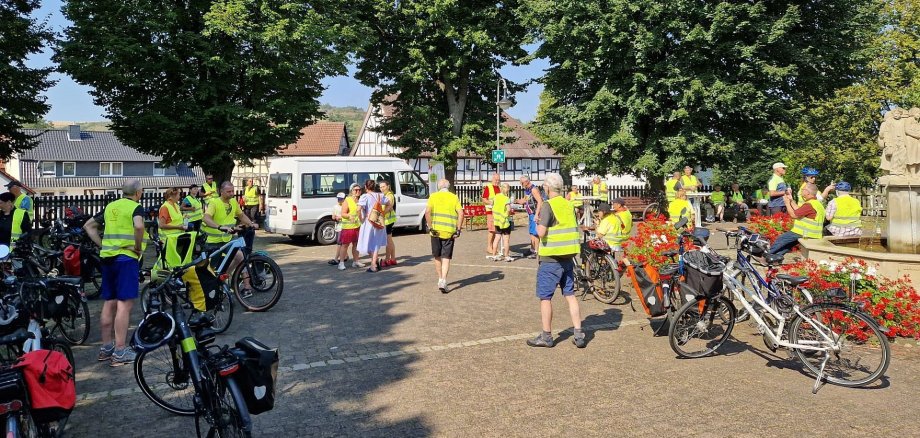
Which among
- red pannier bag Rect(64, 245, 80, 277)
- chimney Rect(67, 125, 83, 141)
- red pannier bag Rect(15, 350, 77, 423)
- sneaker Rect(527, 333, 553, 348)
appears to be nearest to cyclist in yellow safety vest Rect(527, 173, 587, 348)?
sneaker Rect(527, 333, 553, 348)

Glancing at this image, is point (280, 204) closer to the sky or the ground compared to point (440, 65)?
closer to the ground

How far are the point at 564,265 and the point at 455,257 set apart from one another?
25.4 feet

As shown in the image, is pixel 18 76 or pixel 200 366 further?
pixel 18 76

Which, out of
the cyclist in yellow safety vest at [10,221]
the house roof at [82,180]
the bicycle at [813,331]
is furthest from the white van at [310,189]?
the house roof at [82,180]

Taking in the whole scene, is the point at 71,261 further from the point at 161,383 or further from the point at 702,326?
the point at 702,326

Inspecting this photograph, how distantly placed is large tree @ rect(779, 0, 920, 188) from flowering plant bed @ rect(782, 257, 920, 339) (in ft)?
74.8

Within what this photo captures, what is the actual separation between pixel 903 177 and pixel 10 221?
1304cm

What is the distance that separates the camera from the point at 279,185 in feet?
60.5

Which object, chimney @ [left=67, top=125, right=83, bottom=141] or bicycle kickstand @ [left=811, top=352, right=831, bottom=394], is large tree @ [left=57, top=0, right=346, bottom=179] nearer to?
bicycle kickstand @ [left=811, top=352, right=831, bottom=394]

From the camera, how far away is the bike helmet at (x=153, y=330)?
4.23 m

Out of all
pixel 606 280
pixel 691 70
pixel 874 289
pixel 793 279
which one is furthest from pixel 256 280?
pixel 691 70

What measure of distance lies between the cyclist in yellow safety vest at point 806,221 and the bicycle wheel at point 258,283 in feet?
22.9

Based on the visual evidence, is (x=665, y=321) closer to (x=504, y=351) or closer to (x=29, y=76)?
(x=504, y=351)

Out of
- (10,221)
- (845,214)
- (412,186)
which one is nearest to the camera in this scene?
(845,214)
